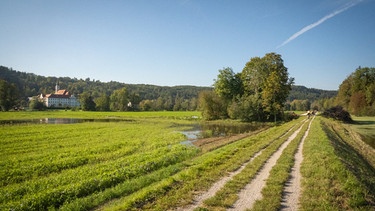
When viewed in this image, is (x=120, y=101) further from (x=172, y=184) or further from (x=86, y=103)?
(x=172, y=184)

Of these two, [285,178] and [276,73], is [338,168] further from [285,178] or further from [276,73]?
[276,73]

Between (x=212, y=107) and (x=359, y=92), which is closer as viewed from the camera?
(x=212, y=107)

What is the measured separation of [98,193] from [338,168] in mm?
12356

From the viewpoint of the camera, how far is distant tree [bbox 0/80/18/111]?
4209 inches

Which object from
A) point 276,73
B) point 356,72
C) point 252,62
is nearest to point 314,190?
point 276,73

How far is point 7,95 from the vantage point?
357 feet

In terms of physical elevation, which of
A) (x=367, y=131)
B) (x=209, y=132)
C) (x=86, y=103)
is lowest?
(x=209, y=132)

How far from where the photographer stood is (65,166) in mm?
17000

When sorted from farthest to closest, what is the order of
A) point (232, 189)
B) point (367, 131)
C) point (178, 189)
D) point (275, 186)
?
point (367, 131)
point (178, 189)
point (275, 186)
point (232, 189)

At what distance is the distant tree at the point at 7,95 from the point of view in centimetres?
10692

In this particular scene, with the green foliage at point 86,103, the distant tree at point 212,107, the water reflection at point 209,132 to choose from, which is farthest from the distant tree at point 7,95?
the water reflection at point 209,132

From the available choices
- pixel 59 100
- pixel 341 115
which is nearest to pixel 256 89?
pixel 341 115

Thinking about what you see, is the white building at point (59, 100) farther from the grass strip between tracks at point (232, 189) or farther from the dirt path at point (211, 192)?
the dirt path at point (211, 192)

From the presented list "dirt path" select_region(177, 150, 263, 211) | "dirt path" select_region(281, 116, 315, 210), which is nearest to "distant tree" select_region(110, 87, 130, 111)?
"dirt path" select_region(177, 150, 263, 211)
